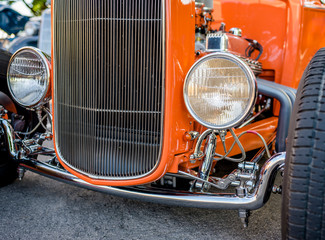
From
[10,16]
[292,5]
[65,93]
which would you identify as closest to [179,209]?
[65,93]

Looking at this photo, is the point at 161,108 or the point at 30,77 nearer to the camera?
the point at 161,108

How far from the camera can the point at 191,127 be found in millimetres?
1528

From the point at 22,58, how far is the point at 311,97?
139cm

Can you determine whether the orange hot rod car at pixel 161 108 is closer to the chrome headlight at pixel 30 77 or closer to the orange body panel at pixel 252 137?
the chrome headlight at pixel 30 77

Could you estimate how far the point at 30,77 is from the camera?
1754 mm

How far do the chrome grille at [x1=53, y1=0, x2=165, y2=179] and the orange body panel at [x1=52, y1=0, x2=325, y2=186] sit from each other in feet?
0.25

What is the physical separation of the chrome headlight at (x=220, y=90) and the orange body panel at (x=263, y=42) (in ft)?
0.28

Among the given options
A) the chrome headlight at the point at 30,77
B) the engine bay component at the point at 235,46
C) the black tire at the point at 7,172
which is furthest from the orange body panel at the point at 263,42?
the black tire at the point at 7,172

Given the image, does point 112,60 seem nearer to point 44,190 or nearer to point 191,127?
point 191,127

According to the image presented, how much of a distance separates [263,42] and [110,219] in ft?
5.36

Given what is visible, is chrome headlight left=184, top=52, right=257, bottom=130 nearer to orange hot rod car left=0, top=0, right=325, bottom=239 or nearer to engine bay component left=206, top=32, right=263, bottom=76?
orange hot rod car left=0, top=0, right=325, bottom=239

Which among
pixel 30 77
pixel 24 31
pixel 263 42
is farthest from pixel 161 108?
pixel 24 31

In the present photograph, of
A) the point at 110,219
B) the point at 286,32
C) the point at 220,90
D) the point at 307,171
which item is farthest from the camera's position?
the point at 286,32

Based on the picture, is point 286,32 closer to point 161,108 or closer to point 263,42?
point 263,42
